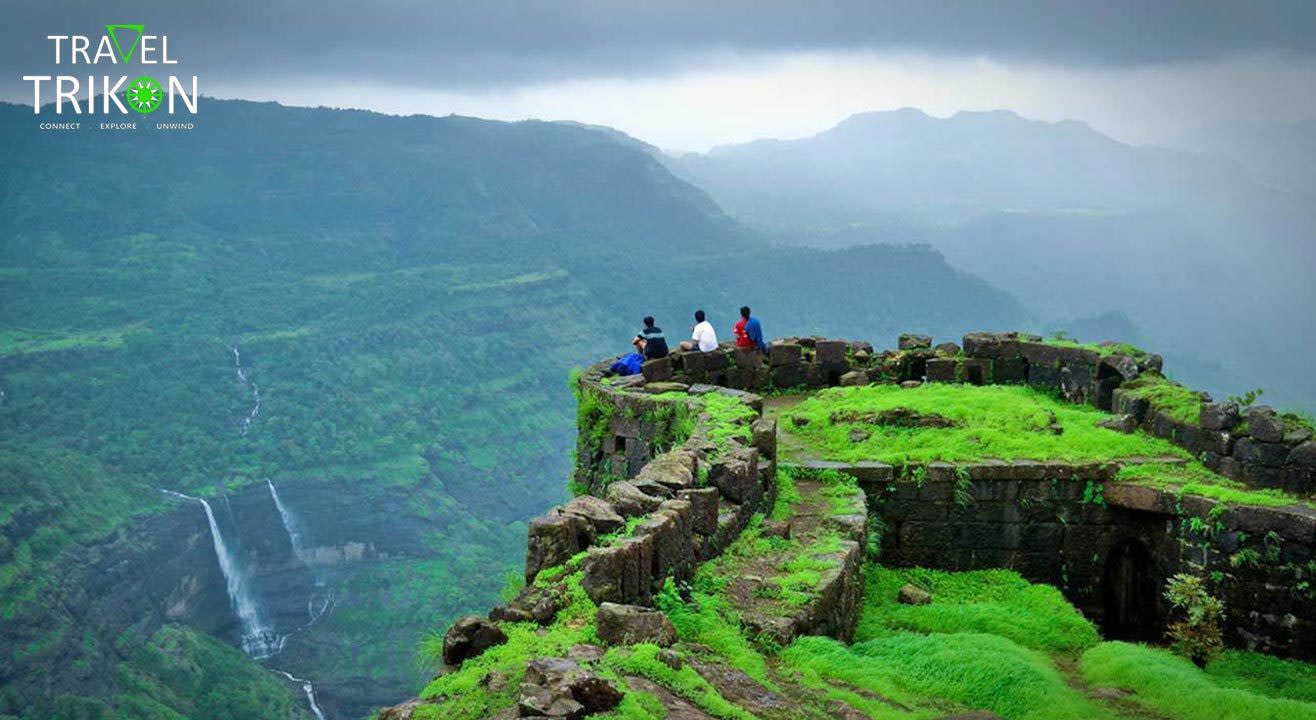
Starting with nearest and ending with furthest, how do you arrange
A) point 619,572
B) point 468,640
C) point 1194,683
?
point 468,640
point 619,572
point 1194,683

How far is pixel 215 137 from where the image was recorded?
604 feet

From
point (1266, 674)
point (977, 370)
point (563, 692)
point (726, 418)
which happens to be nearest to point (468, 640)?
point (563, 692)

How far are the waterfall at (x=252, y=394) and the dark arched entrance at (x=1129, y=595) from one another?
99808mm

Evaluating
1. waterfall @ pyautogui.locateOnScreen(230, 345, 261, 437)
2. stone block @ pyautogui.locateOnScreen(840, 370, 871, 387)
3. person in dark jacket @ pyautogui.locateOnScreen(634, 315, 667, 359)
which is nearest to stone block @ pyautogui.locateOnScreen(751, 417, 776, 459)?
person in dark jacket @ pyautogui.locateOnScreen(634, 315, 667, 359)

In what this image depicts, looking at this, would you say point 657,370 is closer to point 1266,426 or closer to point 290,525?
point 1266,426

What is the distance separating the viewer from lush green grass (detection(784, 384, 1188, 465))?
16688 millimetres

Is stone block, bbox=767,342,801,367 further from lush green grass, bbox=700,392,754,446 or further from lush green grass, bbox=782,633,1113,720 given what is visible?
lush green grass, bbox=782,633,1113,720

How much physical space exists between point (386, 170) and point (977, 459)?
179 m

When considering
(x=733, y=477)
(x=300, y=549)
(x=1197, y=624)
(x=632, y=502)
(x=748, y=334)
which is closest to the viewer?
(x=632, y=502)

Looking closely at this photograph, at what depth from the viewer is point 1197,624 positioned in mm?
13758

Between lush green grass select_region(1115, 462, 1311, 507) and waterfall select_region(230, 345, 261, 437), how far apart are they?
100331 millimetres

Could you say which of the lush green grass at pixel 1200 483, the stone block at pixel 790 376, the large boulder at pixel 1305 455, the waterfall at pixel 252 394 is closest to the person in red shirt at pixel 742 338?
the stone block at pixel 790 376

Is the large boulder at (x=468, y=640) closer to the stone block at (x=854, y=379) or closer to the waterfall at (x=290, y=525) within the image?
the stone block at (x=854, y=379)

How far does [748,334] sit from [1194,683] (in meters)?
12.4
